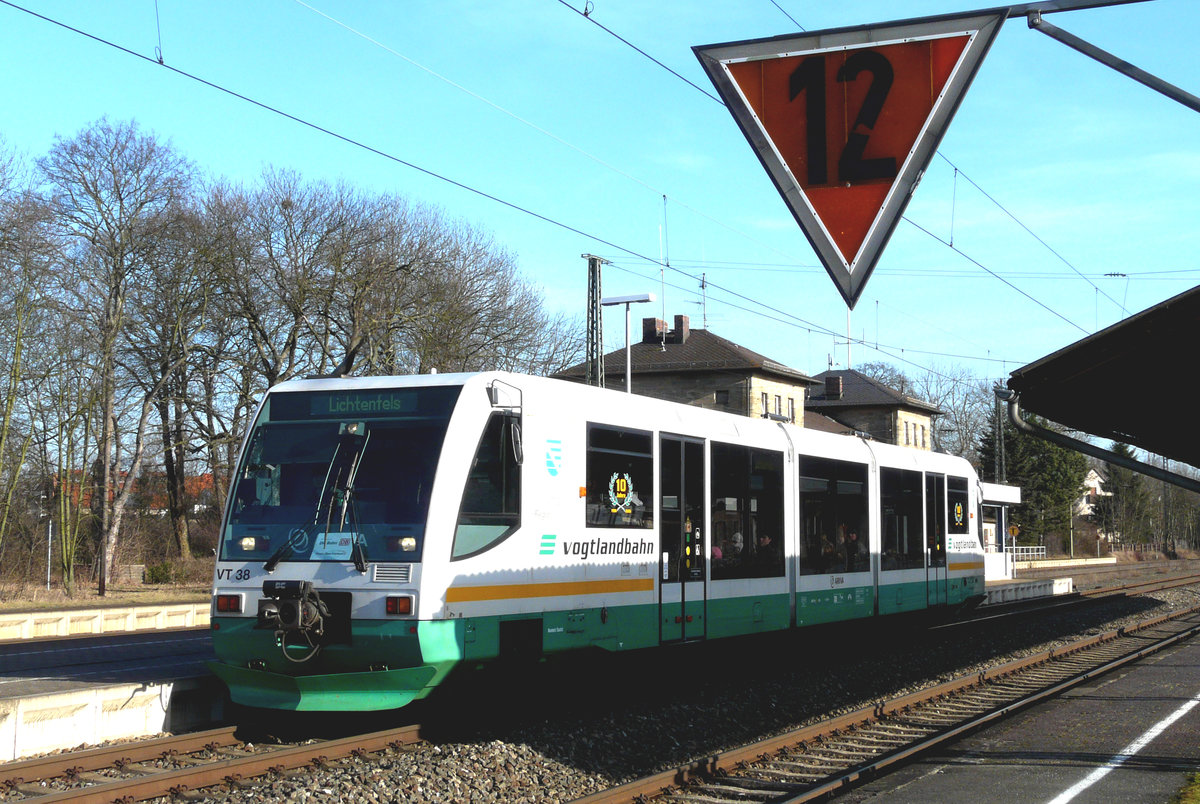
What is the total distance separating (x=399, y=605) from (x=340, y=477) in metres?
1.39

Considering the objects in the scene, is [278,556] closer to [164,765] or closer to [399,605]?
[399,605]

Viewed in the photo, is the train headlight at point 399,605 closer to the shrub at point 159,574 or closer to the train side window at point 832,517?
the train side window at point 832,517

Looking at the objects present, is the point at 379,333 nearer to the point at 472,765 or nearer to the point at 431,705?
the point at 431,705

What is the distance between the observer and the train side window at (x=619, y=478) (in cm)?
1183

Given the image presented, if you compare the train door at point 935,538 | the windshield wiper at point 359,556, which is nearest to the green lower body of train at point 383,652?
the windshield wiper at point 359,556

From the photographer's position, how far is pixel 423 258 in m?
40.8

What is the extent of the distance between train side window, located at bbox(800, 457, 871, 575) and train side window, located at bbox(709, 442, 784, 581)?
0.78 metres

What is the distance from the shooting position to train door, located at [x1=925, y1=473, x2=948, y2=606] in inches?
798

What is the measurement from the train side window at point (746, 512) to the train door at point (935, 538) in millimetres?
5707

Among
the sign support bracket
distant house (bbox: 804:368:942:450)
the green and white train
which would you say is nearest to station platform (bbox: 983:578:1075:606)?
the green and white train

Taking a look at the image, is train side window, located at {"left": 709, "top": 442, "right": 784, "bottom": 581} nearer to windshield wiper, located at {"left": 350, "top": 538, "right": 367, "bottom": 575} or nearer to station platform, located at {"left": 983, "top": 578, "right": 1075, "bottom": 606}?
windshield wiper, located at {"left": 350, "top": 538, "right": 367, "bottom": 575}

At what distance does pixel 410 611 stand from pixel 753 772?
2.99 metres

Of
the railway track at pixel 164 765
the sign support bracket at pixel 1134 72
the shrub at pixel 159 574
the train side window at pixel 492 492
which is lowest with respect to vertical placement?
the railway track at pixel 164 765

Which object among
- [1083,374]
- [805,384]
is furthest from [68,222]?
[805,384]
